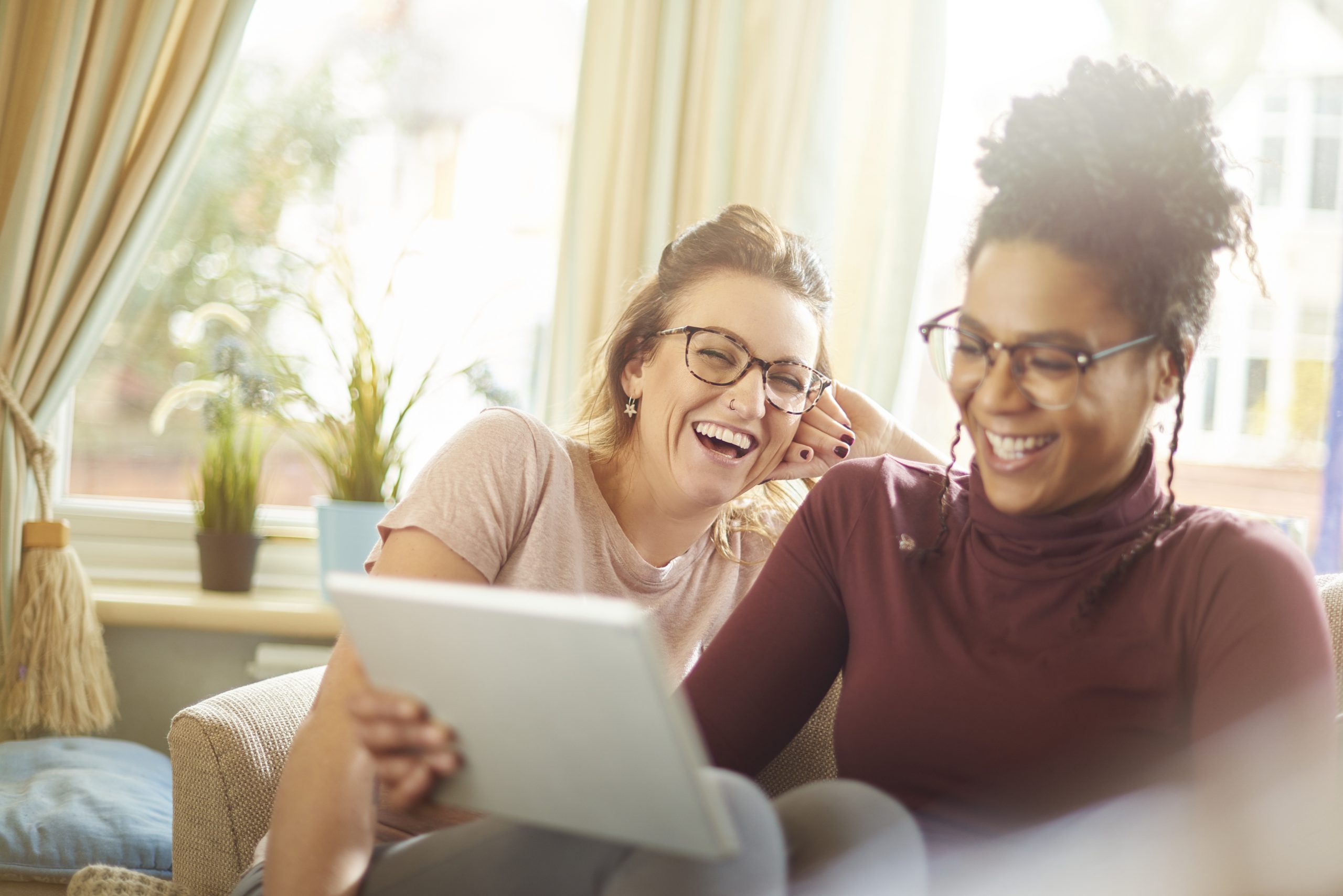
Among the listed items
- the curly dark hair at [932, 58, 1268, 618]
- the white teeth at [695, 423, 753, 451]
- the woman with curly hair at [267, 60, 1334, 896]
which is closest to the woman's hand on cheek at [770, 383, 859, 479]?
the white teeth at [695, 423, 753, 451]

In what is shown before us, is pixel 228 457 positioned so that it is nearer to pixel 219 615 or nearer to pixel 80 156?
pixel 219 615

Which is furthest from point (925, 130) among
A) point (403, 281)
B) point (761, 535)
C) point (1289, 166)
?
point (403, 281)

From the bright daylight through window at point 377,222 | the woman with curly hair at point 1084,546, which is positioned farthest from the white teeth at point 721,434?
the bright daylight through window at point 377,222

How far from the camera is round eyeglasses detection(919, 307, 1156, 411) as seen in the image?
3.31 ft

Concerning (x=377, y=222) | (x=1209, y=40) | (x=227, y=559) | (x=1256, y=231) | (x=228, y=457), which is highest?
(x=1209, y=40)

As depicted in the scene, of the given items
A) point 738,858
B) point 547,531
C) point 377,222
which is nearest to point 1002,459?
point 738,858

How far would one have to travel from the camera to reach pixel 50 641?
2254 mm

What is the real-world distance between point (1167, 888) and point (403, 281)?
7.24 feet

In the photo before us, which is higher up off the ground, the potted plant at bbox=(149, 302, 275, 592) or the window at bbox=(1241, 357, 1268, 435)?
the window at bbox=(1241, 357, 1268, 435)

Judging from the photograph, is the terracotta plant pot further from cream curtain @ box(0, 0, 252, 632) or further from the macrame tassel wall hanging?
cream curtain @ box(0, 0, 252, 632)

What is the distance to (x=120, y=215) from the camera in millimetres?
2363

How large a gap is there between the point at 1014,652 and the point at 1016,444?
197 mm

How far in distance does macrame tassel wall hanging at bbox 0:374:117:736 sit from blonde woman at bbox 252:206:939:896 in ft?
4.05

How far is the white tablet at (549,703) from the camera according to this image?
0.70m
